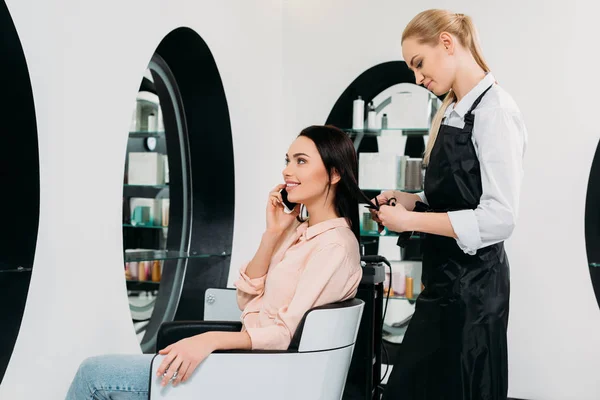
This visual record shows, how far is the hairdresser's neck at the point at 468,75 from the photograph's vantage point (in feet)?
5.52

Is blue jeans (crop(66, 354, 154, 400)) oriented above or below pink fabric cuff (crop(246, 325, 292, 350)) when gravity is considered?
below

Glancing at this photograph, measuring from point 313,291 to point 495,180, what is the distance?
533 millimetres

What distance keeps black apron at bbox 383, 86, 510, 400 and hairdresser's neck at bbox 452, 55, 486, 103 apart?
61 mm

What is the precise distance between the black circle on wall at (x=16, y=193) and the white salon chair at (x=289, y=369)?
74cm

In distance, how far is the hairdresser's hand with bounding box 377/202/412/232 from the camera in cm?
162

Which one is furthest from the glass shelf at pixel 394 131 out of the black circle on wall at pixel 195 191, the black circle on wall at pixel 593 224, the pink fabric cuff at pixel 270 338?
the pink fabric cuff at pixel 270 338

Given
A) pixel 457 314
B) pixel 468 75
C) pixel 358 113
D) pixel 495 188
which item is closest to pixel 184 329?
pixel 457 314

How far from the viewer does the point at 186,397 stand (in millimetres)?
1529

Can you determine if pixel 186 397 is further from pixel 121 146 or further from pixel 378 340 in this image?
pixel 121 146

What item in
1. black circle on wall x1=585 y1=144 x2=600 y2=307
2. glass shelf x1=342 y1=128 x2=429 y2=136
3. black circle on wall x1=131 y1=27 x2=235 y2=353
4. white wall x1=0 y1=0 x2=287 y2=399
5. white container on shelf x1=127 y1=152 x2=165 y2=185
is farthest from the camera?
white container on shelf x1=127 y1=152 x2=165 y2=185

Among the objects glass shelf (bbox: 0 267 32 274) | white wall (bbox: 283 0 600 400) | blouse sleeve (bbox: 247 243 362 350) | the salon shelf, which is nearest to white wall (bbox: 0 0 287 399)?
glass shelf (bbox: 0 267 32 274)

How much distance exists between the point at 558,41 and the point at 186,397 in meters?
2.59

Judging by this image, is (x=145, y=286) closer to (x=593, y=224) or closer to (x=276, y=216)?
(x=276, y=216)

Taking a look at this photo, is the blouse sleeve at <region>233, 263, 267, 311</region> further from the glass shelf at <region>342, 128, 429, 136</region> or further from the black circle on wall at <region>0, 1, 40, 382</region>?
the glass shelf at <region>342, 128, 429, 136</region>
